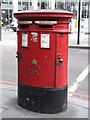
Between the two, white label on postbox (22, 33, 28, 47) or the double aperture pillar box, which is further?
white label on postbox (22, 33, 28, 47)

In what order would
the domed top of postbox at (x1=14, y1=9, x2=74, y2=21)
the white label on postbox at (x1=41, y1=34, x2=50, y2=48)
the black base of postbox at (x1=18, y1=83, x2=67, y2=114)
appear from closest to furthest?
1. the domed top of postbox at (x1=14, y1=9, x2=74, y2=21)
2. the white label on postbox at (x1=41, y1=34, x2=50, y2=48)
3. the black base of postbox at (x1=18, y1=83, x2=67, y2=114)

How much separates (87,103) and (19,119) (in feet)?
5.49

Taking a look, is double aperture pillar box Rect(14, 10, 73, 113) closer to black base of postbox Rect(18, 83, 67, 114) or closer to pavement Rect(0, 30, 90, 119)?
black base of postbox Rect(18, 83, 67, 114)

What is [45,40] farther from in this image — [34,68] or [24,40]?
[34,68]

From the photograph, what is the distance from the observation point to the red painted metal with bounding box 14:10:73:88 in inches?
163

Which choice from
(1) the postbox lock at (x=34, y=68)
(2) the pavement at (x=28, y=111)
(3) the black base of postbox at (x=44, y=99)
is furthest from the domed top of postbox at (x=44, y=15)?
(2) the pavement at (x=28, y=111)

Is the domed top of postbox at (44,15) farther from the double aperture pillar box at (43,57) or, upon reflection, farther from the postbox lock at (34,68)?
the postbox lock at (34,68)

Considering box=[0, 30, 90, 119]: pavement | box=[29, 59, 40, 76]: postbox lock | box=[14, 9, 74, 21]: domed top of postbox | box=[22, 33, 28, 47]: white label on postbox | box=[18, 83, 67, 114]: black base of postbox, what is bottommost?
box=[0, 30, 90, 119]: pavement

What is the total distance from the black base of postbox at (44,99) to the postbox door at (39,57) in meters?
0.10

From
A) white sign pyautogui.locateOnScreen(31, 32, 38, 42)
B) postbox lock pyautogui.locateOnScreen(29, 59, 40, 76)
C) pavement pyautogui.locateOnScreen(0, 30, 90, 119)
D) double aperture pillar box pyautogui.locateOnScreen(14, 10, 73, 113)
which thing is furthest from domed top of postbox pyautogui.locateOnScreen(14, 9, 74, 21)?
pavement pyautogui.locateOnScreen(0, 30, 90, 119)

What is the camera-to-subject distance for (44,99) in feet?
14.0

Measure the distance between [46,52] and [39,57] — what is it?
0.49 ft

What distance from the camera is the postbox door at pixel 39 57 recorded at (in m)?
4.19

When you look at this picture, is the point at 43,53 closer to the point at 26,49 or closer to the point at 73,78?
the point at 26,49
